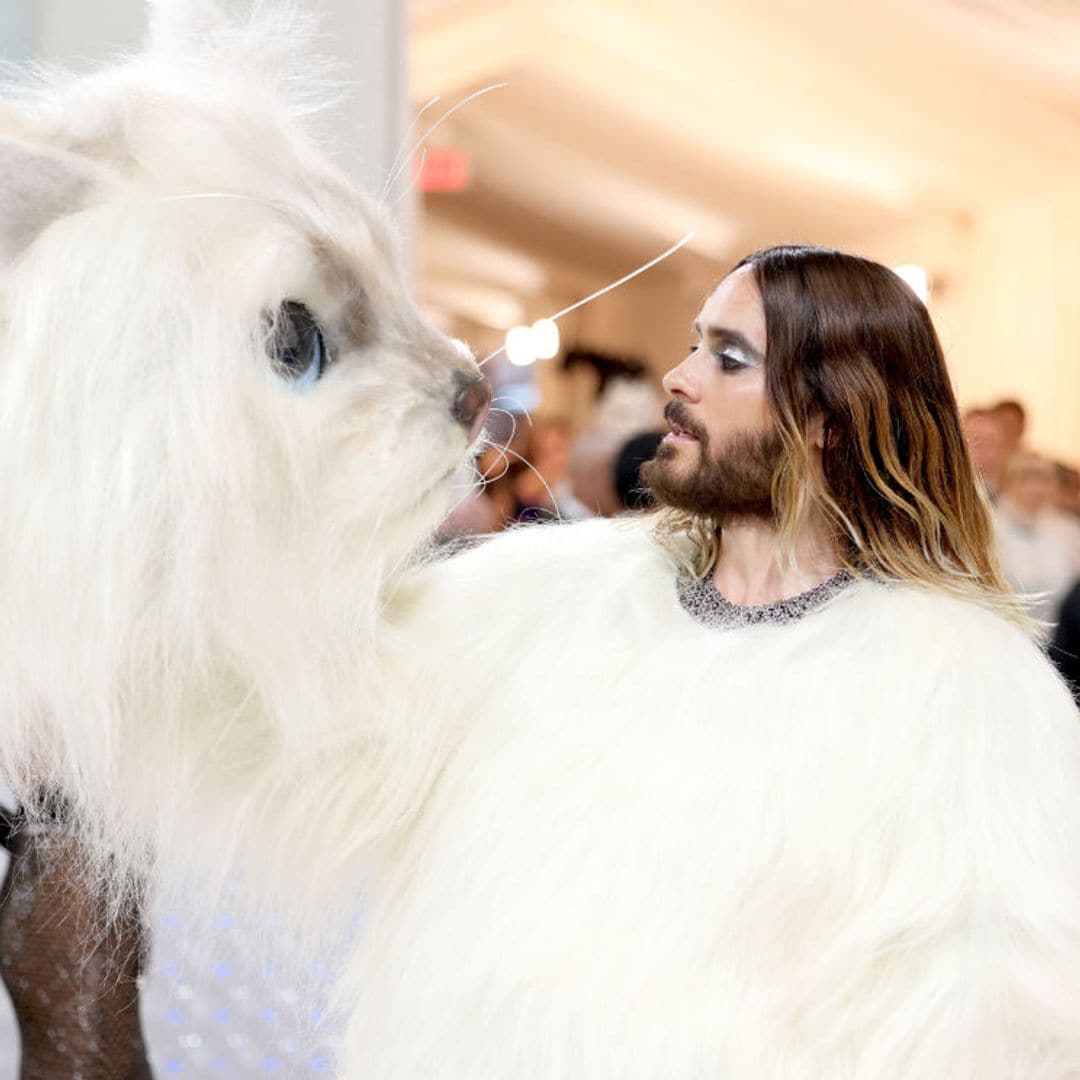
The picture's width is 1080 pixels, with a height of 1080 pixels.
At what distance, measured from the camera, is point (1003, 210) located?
19.5ft

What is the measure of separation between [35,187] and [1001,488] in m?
3.05

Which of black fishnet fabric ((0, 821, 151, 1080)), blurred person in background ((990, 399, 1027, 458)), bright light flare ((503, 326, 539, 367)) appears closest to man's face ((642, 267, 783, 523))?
bright light flare ((503, 326, 539, 367))

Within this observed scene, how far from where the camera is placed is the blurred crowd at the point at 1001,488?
2639 millimetres

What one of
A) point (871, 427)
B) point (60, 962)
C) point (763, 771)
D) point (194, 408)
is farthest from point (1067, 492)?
point (194, 408)

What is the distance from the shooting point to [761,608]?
43.6 inches

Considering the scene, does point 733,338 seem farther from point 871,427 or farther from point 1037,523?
point 1037,523

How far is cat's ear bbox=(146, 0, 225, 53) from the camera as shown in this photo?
3.41 feet

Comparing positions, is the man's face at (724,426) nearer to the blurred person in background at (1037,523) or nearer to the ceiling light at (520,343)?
the ceiling light at (520,343)

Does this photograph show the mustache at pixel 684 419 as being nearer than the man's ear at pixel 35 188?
No

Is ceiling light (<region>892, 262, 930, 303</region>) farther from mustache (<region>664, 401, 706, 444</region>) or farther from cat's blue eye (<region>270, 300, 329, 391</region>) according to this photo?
cat's blue eye (<region>270, 300, 329, 391</region>)

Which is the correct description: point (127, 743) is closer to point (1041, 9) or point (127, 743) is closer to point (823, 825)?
point (823, 825)

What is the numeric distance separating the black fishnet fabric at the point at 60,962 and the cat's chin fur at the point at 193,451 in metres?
0.16

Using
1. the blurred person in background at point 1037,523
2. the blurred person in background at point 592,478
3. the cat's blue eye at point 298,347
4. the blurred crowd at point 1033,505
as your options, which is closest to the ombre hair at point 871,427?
the cat's blue eye at point 298,347

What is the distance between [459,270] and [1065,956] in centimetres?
720
